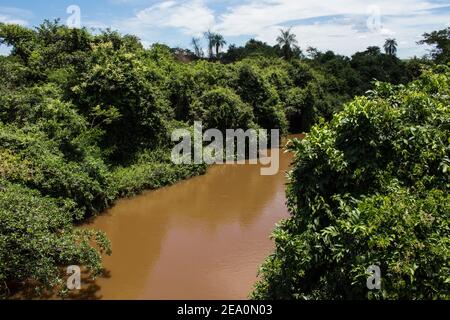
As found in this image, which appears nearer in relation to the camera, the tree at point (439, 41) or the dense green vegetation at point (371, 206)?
the dense green vegetation at point (371, 206)

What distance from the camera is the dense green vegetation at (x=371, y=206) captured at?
414 cm

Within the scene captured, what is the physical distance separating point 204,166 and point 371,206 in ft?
37.3

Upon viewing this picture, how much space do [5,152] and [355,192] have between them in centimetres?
770

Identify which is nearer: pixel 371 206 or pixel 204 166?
pixel 371 206

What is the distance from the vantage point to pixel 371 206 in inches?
177

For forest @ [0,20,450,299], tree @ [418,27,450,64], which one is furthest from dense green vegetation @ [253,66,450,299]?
tree @ [418,27,450,64]
